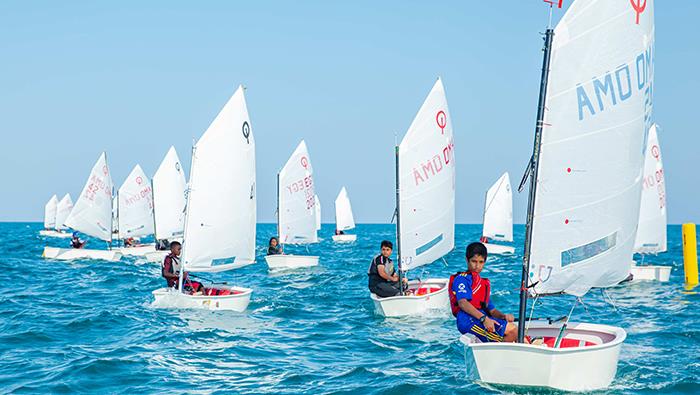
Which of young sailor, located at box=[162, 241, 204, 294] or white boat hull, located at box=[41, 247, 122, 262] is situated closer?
young sailor, located at box=[162, 241, 204, 294]

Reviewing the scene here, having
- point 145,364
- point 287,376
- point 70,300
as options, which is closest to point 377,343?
point 287,376

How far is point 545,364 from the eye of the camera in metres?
8.58

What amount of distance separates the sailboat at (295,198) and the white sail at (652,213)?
15.3 meters

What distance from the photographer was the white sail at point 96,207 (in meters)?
35.2

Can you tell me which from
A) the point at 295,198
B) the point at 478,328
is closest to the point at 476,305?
the point at 478,328

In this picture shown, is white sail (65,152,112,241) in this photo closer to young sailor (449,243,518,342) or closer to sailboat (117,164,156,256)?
sailboat (117,164,156,256)

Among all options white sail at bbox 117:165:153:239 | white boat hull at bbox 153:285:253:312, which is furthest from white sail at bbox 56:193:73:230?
white boat hull at bbox 153:285:253:312

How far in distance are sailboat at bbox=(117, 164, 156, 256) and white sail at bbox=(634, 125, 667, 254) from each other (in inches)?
971

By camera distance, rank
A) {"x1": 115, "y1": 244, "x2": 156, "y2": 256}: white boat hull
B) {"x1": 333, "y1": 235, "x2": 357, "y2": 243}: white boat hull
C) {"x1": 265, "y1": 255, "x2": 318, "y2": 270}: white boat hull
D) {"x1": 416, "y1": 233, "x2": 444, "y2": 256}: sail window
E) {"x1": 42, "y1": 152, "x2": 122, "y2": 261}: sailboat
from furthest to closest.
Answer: {"x1": 333, "y1": 235, "x2": 357, "y2": 243}: white boat hull → {"x1": 115, "y1": 244, "x2": 156, "y2": 256}: white boat hull → {"x1": 42, "y1": 152, "x2": 122, "y2": 261}: sailboat → {"x1": 265, "y1": 255, "x2": 318, "y2": 270}: white boat hull → {"x1": 416, "y1": 233, "x2": 444, "y2": 256}: sail window

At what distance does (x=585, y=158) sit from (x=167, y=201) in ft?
98.7

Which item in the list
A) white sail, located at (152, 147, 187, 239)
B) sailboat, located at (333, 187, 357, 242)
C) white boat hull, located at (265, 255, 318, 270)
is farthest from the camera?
sailboat, located at (333, 187, 357, 242)

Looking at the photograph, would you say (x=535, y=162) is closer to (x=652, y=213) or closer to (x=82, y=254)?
(x=652, y=213)

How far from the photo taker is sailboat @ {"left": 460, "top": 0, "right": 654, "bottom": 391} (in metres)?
9.27

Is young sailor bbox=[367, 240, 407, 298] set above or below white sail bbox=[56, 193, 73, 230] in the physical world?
below
